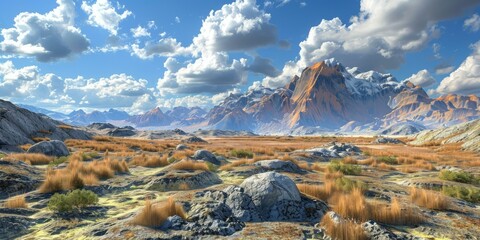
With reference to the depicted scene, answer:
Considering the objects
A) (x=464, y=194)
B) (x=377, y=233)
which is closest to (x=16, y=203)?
(x=377, y=233)

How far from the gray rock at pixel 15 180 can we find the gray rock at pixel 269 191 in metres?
8.97

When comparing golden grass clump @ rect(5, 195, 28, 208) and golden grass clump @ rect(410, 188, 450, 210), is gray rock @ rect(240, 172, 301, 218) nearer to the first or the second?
golden grass clump @ rect(410, 188, 450, 210)

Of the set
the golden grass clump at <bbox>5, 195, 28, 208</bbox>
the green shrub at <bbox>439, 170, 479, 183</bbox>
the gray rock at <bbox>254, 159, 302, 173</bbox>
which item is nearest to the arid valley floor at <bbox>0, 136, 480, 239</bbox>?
the golden grass clump at <bbox>5, 195, 28, 208</bbox>

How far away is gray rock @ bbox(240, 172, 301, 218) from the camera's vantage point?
8773mm

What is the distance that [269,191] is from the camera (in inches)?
353

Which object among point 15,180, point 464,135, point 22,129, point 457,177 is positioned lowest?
point 457,177

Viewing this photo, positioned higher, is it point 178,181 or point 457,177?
point 178,181

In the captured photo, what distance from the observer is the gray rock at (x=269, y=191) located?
877 cm

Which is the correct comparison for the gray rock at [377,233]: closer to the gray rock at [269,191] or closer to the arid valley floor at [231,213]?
the arid valley floor at [231,213]

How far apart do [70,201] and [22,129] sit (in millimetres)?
42673

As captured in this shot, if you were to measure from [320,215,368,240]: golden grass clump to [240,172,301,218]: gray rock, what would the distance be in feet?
6.49

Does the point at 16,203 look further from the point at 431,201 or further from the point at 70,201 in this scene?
the point at 431,201

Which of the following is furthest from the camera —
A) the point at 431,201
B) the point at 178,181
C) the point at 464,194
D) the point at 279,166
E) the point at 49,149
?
the point at 49,149

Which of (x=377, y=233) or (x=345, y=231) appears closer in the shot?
(x=345, y=231)
